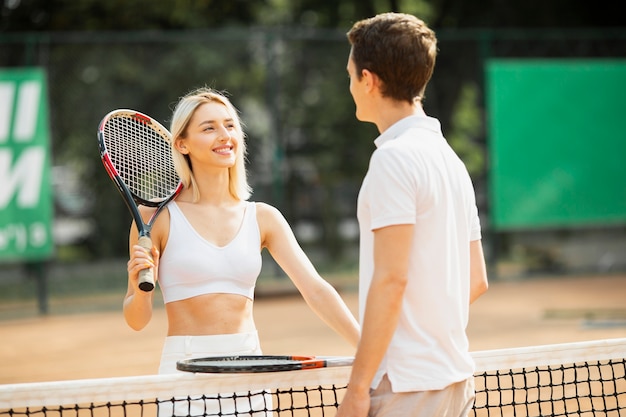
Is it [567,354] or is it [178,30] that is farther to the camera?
[178,30]

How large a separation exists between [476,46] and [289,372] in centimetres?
1011

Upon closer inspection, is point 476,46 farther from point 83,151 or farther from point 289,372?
point 289,372

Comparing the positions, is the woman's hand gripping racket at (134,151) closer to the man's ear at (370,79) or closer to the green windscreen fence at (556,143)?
the man's ear at (370,79)

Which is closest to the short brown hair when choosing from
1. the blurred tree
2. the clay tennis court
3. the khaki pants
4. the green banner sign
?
the khaki pants

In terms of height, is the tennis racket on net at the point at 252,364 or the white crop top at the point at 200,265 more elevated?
the white crop top at the point at 200,265

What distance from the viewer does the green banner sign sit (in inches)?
397

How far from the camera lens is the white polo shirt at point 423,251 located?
1.97m

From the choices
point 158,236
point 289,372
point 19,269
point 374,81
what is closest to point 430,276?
point 374,81

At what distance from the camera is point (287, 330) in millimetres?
8578

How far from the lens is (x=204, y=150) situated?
276cm

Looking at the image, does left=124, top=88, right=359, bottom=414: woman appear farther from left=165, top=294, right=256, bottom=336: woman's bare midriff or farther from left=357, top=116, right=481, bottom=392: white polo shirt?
left=357, top=116, right=481, bottom=392: white polo shirt

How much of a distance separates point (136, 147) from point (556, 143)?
932 cm

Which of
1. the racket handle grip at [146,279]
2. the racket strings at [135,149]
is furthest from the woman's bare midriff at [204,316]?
the racket strings at [135,149]

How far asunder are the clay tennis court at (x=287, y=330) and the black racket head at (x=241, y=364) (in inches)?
169
